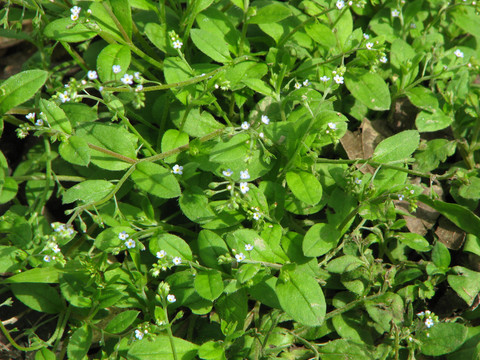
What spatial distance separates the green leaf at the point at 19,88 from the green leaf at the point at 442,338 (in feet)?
12.2

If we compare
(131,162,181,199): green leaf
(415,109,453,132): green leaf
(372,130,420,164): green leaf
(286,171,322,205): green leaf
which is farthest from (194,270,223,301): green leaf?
(415,109,453,132): green leaf

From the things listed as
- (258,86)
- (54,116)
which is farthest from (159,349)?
(258,86)

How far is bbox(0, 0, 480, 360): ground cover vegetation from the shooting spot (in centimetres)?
352

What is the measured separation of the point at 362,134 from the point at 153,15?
2.39 metres

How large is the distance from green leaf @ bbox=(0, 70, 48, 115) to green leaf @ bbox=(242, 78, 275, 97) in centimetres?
166

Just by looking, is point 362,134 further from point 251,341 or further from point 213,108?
point 251,341

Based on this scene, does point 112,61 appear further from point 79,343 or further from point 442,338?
point 442,338

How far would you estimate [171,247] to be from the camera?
3645 millimetres

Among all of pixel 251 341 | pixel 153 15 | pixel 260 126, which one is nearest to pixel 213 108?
pixel 260 126

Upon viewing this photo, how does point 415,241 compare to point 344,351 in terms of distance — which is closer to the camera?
point 344,351

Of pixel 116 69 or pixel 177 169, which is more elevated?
pixel 116 69

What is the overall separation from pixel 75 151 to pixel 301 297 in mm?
2014

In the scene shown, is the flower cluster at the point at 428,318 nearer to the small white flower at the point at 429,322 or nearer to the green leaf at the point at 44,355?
the small white flower at the point at 429,322

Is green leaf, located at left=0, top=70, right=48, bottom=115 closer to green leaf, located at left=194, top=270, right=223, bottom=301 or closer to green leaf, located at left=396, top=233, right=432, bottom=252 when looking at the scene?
green leaf, located at left=194, top=270, right=223, bottom=301
